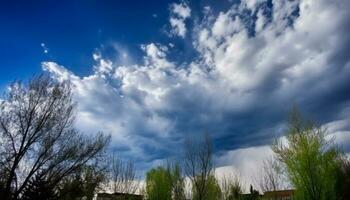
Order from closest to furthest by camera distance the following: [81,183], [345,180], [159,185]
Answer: [81,183], [345,180], [159,185]

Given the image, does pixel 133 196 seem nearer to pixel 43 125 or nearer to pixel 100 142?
pixel 100 142

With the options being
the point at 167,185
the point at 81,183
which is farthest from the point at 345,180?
the point at 81,183

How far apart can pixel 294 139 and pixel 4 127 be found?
19.9 metres

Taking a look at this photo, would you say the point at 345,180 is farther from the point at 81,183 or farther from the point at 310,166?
the point at 81,183

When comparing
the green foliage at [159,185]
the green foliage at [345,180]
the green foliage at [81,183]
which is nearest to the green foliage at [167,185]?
the green foliage at [159,185]

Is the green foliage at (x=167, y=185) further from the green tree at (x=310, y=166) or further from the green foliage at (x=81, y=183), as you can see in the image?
the green tree at (x=310, y=166)

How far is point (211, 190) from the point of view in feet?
95.0

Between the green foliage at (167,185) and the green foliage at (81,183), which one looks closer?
the green foliage at (81,183)

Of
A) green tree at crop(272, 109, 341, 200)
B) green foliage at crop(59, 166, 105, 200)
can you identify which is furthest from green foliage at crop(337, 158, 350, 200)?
green foliage at crop(59, 166, 105, 200)

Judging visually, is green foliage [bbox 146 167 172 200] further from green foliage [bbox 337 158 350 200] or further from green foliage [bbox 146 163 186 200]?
green foliage [bbox 337 158 350 200]

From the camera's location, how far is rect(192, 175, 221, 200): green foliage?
27364mm

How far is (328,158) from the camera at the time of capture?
18219 millimetres

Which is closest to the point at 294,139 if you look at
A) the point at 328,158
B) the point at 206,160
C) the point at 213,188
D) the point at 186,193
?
the point at 328,158

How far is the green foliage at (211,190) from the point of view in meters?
27.4
